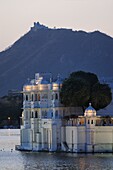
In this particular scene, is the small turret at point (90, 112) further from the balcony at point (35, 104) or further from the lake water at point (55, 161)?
the balcony at point (35, 104)

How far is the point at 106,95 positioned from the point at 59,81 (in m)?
6.11

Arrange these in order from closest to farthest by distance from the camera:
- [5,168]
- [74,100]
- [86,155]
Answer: [5,168], [86,155], [74,100]

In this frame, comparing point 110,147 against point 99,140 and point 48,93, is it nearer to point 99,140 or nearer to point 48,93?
point 99,140

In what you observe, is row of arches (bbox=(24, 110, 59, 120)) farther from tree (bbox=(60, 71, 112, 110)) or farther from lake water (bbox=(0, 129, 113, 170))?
lake water (bbox=(0, 129, 113, 170))

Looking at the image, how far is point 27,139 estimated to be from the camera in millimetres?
126562

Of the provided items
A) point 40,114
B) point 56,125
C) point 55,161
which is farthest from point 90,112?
point 55,161

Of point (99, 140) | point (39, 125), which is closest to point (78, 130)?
point (99, 140)

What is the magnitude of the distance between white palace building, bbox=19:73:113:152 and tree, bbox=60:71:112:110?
149 centimetres

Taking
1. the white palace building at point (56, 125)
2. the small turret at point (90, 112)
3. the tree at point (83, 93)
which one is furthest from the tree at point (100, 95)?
the small turret at point (90, 112)

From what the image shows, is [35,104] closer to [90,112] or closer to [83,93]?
[83,93]

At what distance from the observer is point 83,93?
12106 centimetres

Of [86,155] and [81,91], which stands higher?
[81,91]

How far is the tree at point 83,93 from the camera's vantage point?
396 feet

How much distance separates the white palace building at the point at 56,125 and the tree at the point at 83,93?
1.49 metres
